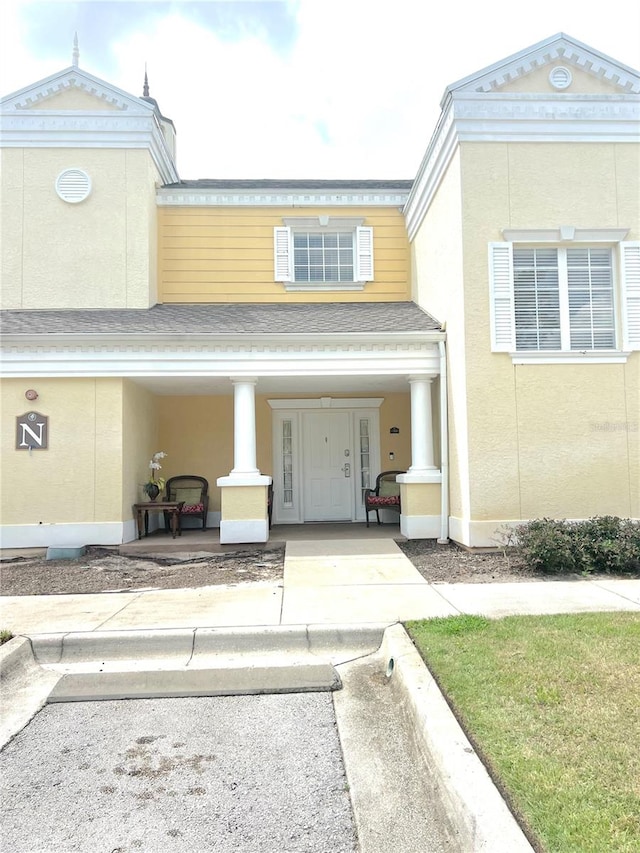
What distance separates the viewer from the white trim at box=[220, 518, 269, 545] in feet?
28.8

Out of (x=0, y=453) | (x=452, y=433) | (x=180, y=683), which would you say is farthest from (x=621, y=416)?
(x=0, y=453)

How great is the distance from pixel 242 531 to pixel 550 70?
832cm

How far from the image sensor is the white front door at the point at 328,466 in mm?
11734

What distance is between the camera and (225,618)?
17.2 feet

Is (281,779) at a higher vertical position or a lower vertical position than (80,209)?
lower

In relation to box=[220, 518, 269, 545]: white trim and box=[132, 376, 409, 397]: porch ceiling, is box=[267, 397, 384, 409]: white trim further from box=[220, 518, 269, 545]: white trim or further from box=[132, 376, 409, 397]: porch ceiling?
box=[220, 518, 269, 545]: white trim

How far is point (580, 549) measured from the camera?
6.80 metres

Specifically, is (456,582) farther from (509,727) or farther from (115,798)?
(115,798)

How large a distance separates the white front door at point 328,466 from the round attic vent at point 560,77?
6.60 m

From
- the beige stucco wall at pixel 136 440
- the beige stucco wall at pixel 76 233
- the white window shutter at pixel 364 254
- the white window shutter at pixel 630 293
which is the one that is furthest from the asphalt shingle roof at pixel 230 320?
the white window shutter at pixel 630 293

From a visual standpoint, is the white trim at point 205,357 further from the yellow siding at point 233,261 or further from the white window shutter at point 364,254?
the white window shutter at point 364,254

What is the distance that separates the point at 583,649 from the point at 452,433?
4.97m

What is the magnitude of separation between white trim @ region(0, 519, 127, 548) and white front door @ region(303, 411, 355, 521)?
4085mm

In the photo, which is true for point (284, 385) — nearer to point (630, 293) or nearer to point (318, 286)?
point (318, 286)
